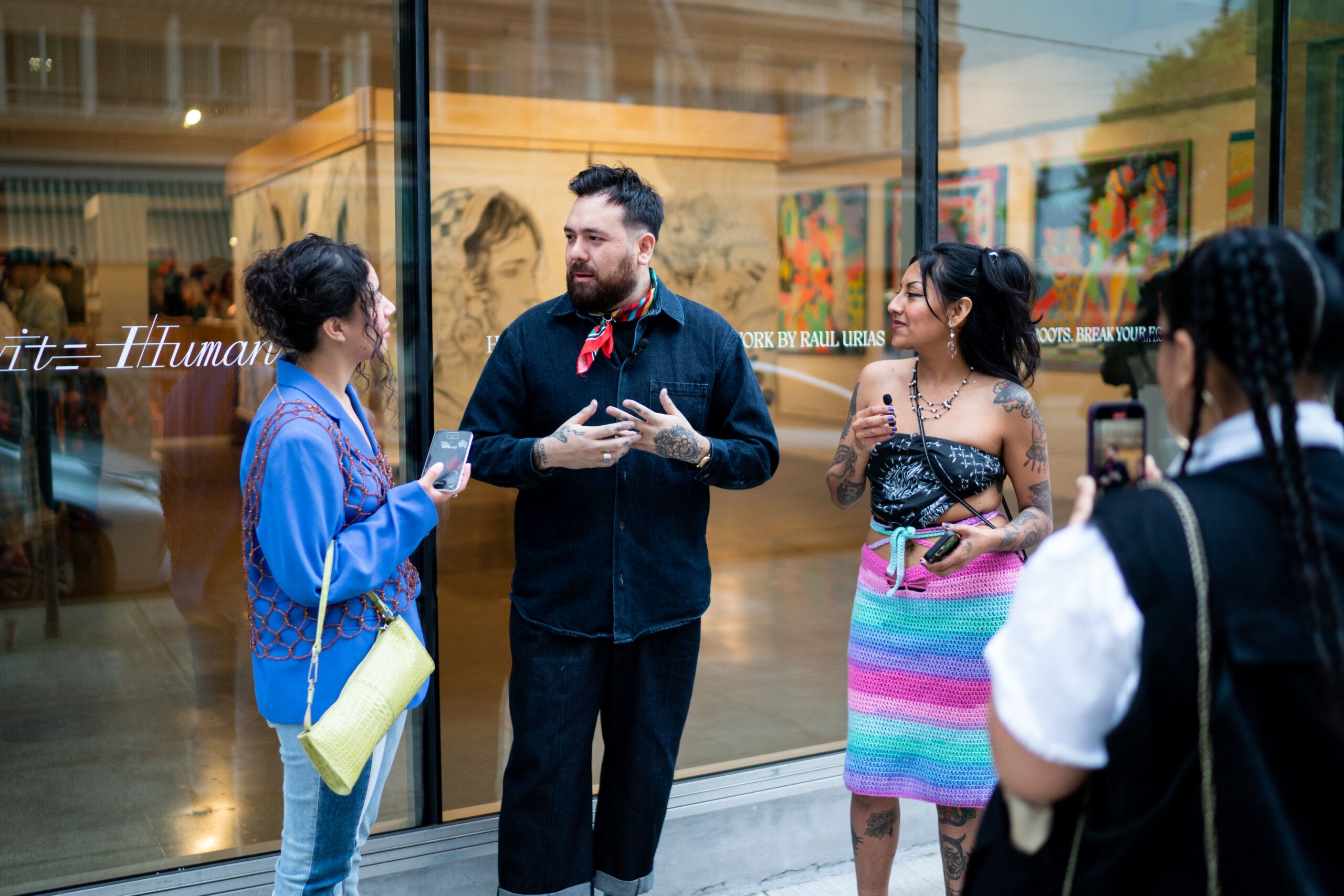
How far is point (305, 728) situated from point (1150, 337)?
403 centimetres

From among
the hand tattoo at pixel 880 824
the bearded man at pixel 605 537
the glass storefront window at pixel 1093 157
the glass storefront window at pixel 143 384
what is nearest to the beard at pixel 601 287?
the bearded man at pixel 605 537

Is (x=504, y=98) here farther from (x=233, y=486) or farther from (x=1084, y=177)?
(x=1084, y=177)

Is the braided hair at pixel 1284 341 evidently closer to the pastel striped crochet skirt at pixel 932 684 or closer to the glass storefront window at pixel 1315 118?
the pastel striped crochet skirt at pixel 932 684

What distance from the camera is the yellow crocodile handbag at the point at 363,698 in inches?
85.5

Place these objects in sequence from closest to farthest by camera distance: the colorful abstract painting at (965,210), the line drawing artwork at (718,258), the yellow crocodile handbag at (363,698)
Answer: the yellow crocodile handbag at (363,698), the line drawing artwork at (718,258), the colorful abstract painting at (965,210)

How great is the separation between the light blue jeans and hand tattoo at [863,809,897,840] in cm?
140

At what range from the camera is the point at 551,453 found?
106 inches

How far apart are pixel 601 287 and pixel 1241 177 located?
11.9 feet

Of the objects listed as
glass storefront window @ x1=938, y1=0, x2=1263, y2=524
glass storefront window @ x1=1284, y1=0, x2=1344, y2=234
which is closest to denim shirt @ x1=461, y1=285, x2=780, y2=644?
glass storefront window @ x1=938, y1=0, x2=1263, y2=524

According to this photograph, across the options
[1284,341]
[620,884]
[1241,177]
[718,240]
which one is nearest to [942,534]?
[620,884]

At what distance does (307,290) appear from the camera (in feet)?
7.72

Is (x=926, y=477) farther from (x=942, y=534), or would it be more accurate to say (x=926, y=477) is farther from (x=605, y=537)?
(x=605, y=537)

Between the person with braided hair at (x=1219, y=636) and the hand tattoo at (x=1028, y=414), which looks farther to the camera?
the hand tattoo at (x=1028, y=414)
